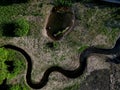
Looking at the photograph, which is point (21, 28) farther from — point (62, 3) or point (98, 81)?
point (98, 81)

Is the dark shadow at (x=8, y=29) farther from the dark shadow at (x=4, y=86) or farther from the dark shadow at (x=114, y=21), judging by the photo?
the dark shadow at (x=114, y=21)

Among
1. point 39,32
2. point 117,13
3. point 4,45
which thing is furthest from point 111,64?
point 4,45

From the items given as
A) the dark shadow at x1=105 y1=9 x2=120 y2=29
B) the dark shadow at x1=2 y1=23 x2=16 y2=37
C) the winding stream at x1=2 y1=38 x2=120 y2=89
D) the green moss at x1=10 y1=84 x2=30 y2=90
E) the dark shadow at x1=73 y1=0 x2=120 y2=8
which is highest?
the dark shadow at x1=73 y1=0 x2=120 y2=8

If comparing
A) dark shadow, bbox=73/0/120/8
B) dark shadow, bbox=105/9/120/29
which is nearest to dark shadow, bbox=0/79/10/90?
dark shadow, bbox=73/0/120/8

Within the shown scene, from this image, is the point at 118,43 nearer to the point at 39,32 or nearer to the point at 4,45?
the point at 39,32

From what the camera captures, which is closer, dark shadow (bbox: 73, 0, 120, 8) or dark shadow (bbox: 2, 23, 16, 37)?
dark shadow (bbox: 2, 23, 16, 37)

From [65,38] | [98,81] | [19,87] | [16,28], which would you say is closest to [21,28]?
[16,28]

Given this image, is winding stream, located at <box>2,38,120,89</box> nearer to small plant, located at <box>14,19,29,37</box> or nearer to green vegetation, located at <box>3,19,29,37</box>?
green vegetation, located at <box>3,19,29,37</box>
